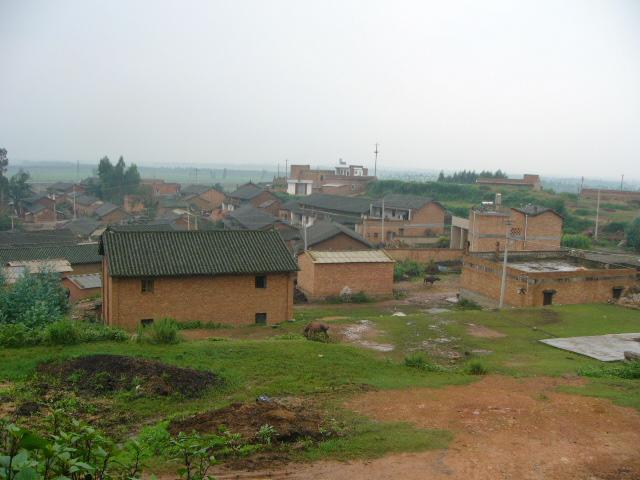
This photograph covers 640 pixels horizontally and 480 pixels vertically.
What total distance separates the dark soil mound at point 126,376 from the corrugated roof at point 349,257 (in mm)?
19660

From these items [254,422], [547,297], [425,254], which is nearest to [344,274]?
[547,297]

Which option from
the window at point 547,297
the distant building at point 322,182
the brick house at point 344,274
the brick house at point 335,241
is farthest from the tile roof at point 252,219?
the window at point 547,297

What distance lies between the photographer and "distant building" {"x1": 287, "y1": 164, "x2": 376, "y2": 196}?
86.8 m

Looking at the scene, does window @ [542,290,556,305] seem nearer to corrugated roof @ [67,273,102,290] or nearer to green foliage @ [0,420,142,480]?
corrugated roof @ [67,273,102,290]

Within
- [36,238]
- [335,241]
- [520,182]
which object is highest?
[520,182]

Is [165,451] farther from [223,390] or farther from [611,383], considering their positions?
[611,383]

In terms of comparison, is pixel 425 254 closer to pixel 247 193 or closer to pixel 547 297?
pixel 547 297

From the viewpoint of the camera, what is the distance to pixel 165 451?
8.18m

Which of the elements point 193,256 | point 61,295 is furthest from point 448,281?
point 61,295

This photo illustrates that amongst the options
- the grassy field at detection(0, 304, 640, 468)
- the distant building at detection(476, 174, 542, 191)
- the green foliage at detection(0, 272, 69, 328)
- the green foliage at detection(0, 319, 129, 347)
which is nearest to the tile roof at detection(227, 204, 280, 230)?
the grassy field at detection(0, 304, 640, 468)

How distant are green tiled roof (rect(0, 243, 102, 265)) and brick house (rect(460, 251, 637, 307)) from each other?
2107 centimetres

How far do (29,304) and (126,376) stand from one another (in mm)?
8597

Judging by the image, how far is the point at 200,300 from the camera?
2159cm

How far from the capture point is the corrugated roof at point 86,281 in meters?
29.6
